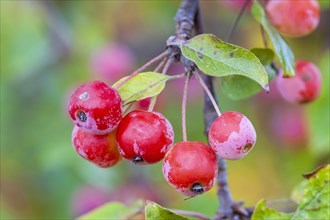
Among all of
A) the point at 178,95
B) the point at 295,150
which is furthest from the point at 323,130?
the point at 178,95

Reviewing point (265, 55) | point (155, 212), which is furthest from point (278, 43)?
point (155, 212)

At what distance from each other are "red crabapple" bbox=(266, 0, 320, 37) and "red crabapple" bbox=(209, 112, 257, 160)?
0.38 metres

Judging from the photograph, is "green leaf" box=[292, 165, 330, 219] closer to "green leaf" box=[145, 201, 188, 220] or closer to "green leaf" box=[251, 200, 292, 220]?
"green leaf" box=[251, 200, 292, 220]

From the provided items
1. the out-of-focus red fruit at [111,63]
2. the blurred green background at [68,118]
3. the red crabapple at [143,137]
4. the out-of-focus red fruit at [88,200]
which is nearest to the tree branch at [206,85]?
the red crabapple at [143,137]

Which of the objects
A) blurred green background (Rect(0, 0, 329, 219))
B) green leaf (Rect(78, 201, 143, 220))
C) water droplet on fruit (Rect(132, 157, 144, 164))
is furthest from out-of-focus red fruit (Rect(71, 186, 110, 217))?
water droplet on fruit (Rect(132, 157, 144, 164))

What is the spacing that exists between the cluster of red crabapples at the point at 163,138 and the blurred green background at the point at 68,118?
1481 millimetres

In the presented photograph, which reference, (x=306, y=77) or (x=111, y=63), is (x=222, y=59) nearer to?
(x=306, y=77)

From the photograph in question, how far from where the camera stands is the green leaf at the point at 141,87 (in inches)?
48.1

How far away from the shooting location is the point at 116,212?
1.55 metres

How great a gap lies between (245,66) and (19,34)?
7.64 feet

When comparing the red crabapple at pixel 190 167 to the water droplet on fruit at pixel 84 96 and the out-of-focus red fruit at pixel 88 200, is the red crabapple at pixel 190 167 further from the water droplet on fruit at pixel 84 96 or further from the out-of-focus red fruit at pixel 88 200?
the out-of-focus red fruit at pixel 88 200

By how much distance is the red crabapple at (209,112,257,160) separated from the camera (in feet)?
3.67

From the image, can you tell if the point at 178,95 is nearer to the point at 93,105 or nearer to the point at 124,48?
the point at 124,48

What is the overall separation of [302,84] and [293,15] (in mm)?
150
